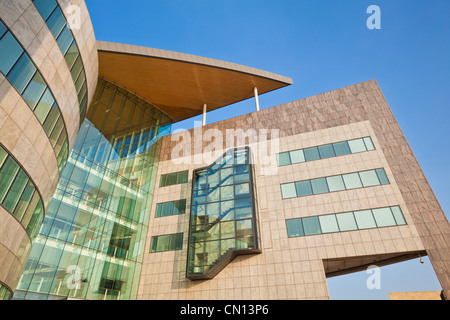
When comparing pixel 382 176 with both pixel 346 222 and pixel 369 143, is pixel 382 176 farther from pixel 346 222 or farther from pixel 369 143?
pixel 346 222

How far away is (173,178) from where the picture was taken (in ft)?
103

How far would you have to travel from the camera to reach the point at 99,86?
30.4 metres

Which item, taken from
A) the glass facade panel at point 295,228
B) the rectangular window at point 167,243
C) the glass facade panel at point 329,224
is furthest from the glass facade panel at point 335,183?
the rectangular window at point 167,243

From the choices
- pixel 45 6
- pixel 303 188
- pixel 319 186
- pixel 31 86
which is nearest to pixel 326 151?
pixel 319 186

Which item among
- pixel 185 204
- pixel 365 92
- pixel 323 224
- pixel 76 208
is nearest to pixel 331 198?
pixel 323 224

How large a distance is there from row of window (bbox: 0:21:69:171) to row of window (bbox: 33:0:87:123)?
2569 mm

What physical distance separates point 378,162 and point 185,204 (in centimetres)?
1827

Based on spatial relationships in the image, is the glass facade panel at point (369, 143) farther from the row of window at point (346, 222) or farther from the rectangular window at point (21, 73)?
the rectangular window at point (21, 73)

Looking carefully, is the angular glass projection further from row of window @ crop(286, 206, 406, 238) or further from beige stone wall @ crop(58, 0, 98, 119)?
beige stone wall @ crop(58, 0, 98, 119)

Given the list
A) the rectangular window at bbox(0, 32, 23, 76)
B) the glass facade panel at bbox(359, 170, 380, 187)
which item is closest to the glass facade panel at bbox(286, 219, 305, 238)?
the glass facade panel at bbox(359, 170, 380, 187)

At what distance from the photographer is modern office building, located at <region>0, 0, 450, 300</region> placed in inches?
571

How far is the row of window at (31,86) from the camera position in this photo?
1236cm

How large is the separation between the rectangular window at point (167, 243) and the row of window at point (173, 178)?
5936mm
